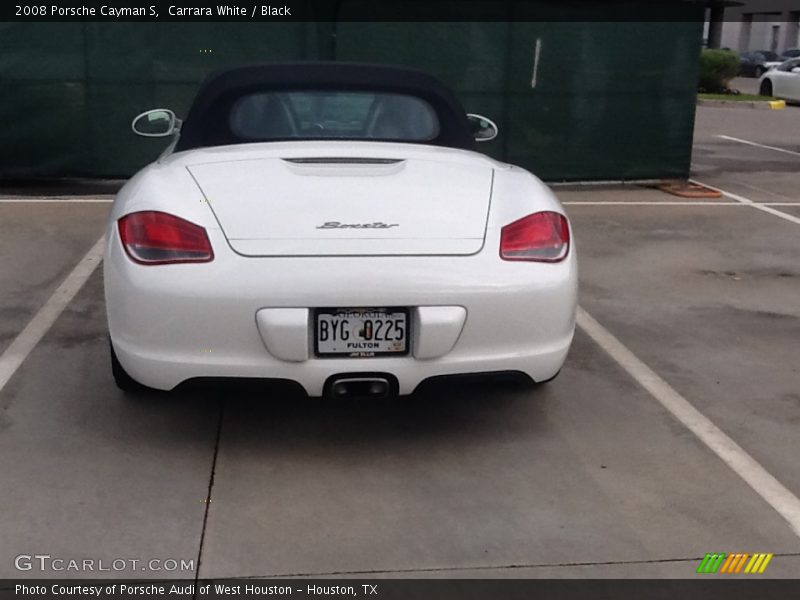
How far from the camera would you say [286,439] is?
165 inches

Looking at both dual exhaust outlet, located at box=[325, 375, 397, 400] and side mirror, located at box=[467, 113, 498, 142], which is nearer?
dual exhaust outlet, located at box=[325, 375, 397, 400]

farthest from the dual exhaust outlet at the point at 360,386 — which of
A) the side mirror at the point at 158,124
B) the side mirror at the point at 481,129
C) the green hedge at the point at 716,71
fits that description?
the green hedge at the point at 716,71

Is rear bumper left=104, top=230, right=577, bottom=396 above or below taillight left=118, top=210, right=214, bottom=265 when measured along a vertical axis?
below

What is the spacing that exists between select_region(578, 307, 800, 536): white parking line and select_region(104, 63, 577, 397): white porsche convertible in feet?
2.47

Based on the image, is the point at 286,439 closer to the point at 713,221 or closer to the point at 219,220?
the point at 219,220

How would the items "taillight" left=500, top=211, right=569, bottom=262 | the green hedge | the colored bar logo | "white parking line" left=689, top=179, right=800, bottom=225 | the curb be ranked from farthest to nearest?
the green hedge → the curb → "white parking line" left=689, top=179, right=800, bottom=225 → "taillight" left=500, top=211, right=569, bottom=262 → the colored bar logo

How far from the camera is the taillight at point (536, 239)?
12.7 feet

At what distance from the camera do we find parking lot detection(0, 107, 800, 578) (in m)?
3.32

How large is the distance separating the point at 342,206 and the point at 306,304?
1.36 ft

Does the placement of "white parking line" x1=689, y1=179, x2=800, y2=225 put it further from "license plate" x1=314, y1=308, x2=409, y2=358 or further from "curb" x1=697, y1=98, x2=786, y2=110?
"curb" x1=697, y1=98, x2=786, y2=110

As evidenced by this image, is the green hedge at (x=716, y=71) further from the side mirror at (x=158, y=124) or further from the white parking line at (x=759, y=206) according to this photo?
the side mirror at (x=158, y=124)

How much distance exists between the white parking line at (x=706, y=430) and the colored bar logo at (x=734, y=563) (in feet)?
0.82

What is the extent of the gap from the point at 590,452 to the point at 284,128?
2.02 metres

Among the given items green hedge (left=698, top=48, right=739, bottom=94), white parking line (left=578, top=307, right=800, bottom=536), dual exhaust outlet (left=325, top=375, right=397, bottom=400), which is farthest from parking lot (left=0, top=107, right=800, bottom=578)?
green hedge (left=698, top=48, right=739, bottom=94)
